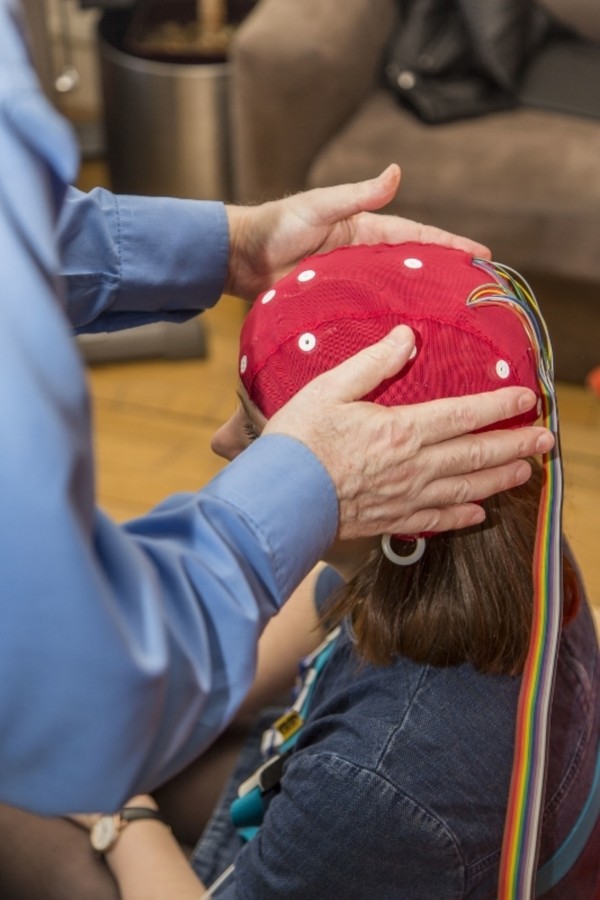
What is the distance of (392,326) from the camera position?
0.88 meters

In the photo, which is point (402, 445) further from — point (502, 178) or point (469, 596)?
point (502, 178)

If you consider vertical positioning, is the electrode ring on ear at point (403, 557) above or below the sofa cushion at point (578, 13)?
above

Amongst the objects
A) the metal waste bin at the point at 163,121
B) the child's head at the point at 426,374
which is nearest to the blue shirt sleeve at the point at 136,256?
the child's head at the point at 426,374

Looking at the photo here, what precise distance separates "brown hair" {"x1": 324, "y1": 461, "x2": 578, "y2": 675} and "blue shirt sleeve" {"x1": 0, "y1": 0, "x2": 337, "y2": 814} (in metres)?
0.20

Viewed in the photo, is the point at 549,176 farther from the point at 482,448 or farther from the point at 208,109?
the point at 482,448

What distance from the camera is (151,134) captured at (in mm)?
2574

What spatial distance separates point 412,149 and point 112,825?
4.80ft

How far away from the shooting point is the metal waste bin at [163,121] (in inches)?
98.2

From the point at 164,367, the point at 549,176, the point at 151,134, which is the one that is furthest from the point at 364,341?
the point at 151,134

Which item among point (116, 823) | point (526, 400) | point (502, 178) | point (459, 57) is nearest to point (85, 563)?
point (526, 400)

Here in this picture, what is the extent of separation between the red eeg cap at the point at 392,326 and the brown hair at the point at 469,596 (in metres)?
0.10

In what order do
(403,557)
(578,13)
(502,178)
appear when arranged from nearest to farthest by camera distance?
(403,557) < (502,178) < (578,13)

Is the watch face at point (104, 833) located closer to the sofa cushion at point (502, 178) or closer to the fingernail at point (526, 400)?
the fingernail at point (526, 400)

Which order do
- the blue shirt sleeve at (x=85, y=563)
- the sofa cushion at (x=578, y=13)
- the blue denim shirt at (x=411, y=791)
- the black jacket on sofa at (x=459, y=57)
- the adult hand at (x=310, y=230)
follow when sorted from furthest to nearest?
the sofa cushion at (x=578, y=13) < the black jacket on sofa at (x=459, y=57) < the adult hand at (x=310, y=230) < the blue denim shirt at (x=411, y=791) < the blue shirt sleeve at (x=85, y=563)
